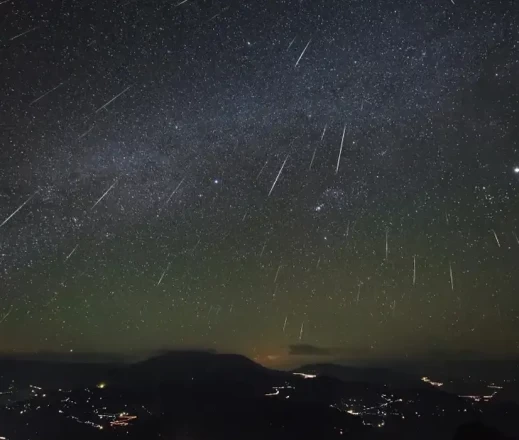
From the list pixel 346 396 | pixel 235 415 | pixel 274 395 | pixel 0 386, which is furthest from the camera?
pixel 0 386

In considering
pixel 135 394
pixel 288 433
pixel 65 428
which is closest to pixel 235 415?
pixel 288 433

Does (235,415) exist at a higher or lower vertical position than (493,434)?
lower

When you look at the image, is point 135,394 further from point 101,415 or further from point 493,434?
point 493,434

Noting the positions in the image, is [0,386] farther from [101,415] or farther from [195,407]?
[195,407]

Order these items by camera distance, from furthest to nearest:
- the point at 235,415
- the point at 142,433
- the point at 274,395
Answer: the point at 274,395
the point at 235,415
the point at 142,433

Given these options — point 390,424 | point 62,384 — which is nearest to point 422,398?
point 390,424

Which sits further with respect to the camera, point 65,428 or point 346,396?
point 346,396

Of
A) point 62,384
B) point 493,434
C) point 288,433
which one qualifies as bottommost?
point 62,384
